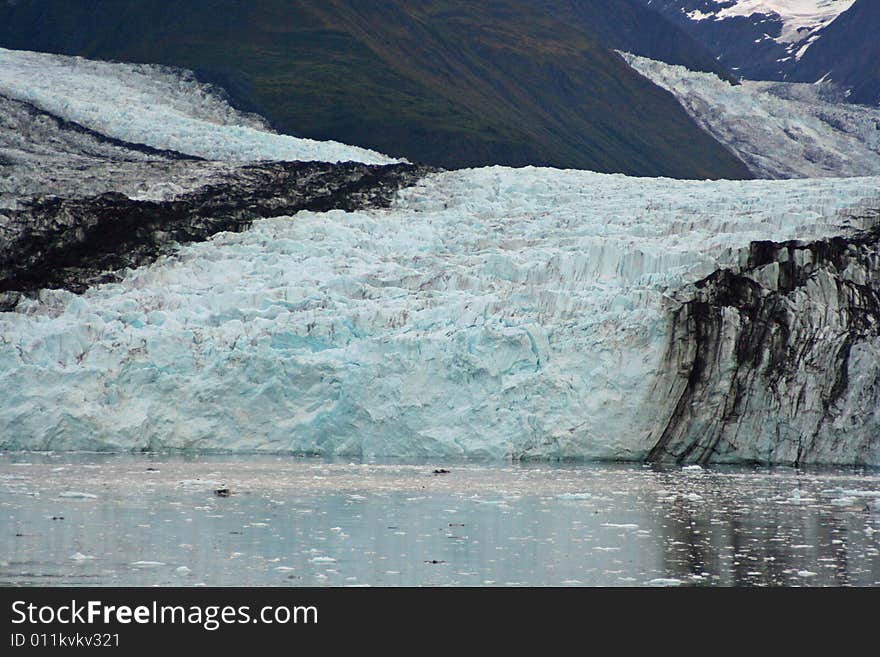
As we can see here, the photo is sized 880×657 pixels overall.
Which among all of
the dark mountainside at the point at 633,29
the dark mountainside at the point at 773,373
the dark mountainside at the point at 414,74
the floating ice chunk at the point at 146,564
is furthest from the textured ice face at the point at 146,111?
the dark mountainside at the point at 633,29

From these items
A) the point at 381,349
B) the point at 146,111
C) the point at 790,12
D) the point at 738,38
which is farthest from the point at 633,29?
the point at 381,349

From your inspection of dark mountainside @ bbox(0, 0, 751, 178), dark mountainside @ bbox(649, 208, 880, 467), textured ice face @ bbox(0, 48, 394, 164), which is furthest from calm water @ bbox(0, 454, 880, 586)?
dark mountainside @ bbox(0, 0, 751, 178)

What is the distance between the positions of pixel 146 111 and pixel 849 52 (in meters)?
109

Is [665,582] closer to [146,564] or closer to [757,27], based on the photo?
[146,564]

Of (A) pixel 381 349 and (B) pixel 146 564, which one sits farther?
(A) pixel 381 349

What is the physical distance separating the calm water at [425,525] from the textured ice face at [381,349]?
1.48 meters

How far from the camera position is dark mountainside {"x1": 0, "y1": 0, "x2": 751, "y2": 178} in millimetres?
63084

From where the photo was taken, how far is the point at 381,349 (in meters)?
19.6

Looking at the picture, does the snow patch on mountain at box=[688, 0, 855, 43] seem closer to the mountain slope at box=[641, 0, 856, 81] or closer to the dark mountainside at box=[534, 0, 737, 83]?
the mountain slope at box=[641, 0, 856, 81]

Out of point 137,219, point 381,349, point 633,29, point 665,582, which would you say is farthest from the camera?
point 633,29

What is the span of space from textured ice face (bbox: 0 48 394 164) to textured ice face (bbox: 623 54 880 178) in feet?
174

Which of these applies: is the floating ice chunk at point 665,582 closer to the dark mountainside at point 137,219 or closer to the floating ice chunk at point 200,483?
the floating ice chunk at point 200,483
